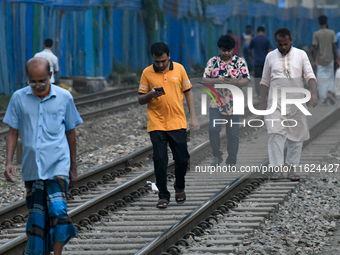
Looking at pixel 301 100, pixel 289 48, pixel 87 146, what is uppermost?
pixel 289 48

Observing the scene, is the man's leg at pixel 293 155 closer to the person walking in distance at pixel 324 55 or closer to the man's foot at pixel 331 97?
the person walking in distance at pixel 324 55

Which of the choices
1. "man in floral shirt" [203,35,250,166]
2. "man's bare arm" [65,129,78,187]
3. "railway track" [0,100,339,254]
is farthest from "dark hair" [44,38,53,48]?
"man's bare arm" [65,129,78,187]

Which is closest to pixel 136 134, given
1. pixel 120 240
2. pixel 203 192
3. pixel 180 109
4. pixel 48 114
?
pixel 203 192

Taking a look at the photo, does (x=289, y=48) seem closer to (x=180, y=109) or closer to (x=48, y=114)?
(x=180, y=109)

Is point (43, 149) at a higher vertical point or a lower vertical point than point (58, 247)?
higher

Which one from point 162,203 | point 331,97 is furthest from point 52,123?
point 331,97

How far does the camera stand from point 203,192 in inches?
307

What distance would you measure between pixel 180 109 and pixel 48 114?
2293mm

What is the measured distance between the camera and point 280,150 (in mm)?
8117

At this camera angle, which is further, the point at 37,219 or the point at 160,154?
the point at 160,154

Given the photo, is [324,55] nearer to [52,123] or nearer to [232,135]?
[232,135]

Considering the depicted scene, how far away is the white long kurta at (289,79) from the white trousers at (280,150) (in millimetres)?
90

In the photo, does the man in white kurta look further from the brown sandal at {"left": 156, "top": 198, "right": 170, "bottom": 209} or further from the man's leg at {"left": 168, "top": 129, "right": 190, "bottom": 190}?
the brown sandal at {"left": 156, "top": 198, "right": 170, "bottom": 209}

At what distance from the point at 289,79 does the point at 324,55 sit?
7.65 m
